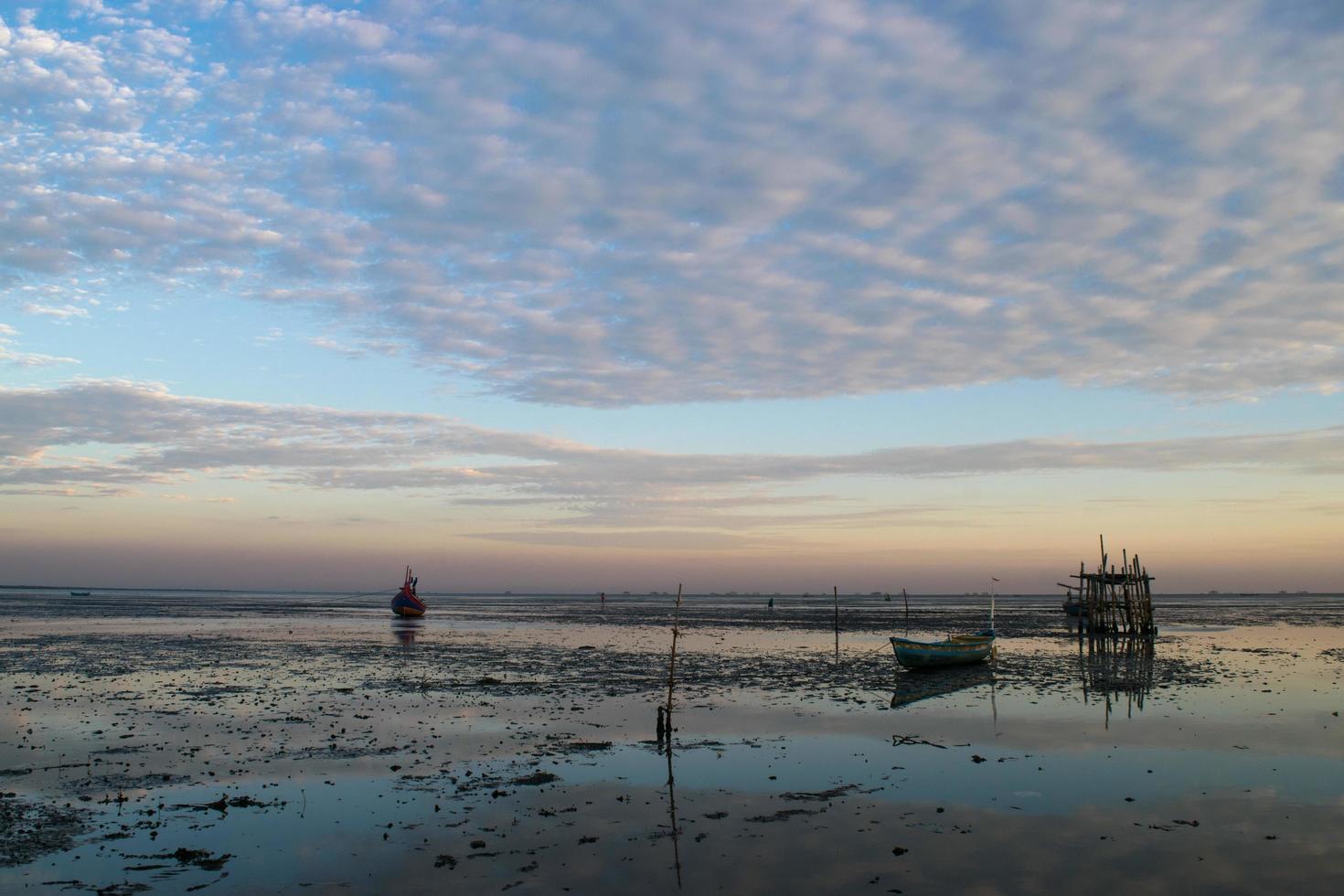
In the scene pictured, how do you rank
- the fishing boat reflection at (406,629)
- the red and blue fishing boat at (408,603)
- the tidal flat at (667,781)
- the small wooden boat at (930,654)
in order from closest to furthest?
the tidal flat at (667,781), the small wooden boat at (930,654), the fishing boat reflection at (406,629), the red and blue fishing boat at (408,603)

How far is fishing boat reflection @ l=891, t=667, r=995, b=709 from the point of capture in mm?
28844

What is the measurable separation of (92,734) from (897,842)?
63.5ft

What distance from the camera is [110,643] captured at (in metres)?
47.1

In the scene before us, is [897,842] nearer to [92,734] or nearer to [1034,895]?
[1034,895]

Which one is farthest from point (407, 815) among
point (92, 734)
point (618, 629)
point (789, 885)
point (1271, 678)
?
point (618, 629)

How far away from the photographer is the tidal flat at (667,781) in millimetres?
12016

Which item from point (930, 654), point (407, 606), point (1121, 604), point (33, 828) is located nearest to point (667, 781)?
point (33, 828)

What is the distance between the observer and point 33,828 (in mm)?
13406

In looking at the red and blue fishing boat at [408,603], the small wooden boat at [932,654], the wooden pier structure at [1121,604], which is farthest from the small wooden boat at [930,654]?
the red and blue fishing boat at [408,603]

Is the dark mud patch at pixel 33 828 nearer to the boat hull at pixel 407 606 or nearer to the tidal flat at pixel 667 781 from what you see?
the tidal flat at pixel 667 781

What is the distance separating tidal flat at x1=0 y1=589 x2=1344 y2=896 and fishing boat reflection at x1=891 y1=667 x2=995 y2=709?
227 millimetres

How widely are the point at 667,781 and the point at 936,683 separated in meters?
18.5

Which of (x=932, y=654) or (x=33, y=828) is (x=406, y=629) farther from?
(x=33, y=828)

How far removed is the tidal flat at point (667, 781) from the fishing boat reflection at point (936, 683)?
227mm
